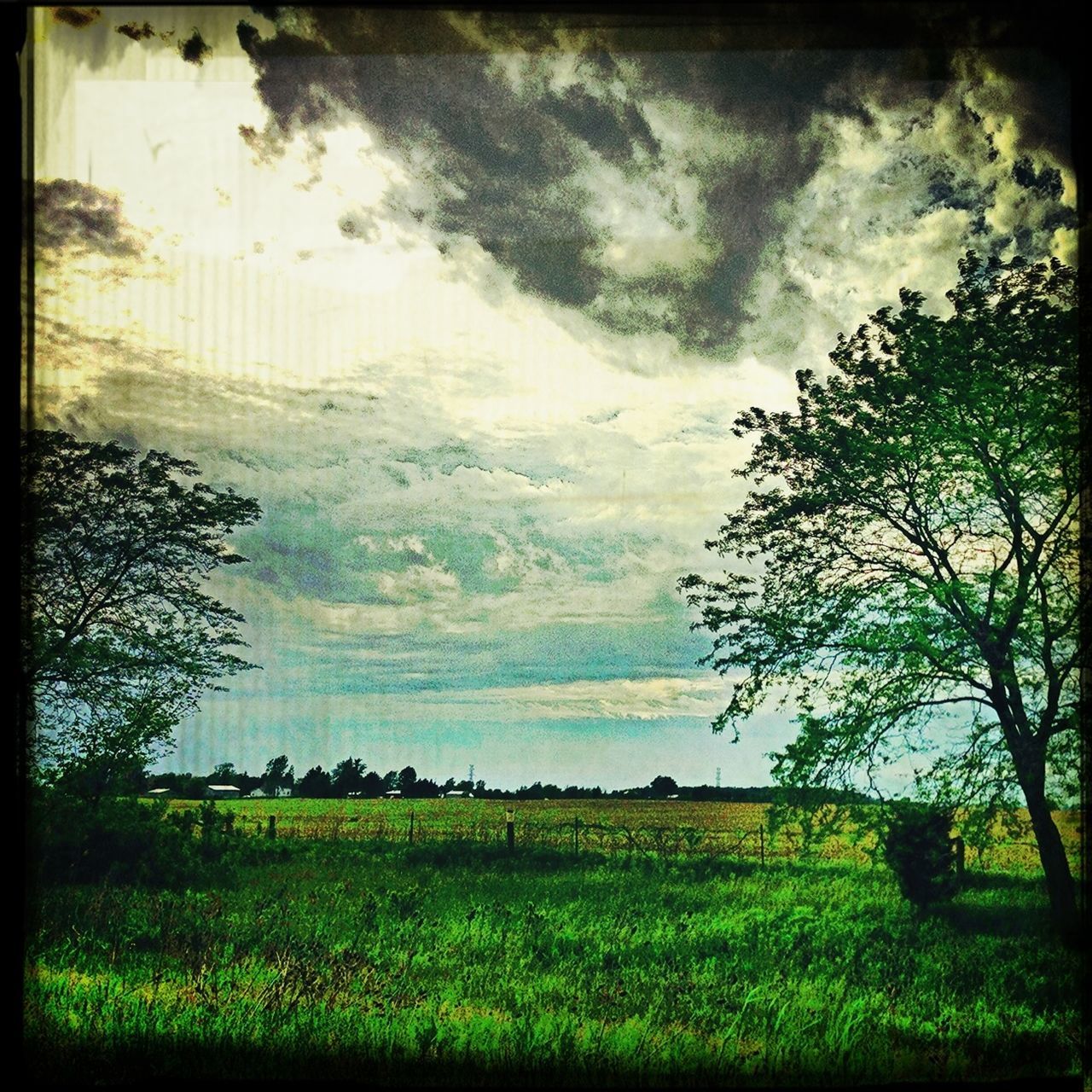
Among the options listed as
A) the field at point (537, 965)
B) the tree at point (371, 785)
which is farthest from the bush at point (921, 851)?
the tree at point (371, 785)

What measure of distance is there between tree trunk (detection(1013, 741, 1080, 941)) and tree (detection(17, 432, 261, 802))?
16.1ft

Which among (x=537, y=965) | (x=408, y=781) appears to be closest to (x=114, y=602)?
(x=408, y=781)

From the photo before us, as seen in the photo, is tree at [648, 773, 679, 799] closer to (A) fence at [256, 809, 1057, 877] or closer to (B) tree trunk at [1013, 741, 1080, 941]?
(A) fence at [256, 809, 1057, 877]

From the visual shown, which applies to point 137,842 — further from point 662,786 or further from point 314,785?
point 662,786

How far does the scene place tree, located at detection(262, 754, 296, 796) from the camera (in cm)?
691

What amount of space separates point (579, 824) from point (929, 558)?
2797 mm

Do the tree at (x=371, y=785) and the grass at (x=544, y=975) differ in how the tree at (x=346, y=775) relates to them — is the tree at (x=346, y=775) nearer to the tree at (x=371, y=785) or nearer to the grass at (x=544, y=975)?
the tree at (x=371, y=785)

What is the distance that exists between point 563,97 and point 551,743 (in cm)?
400

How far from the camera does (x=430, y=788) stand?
6.96m

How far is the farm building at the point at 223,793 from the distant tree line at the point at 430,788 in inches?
1.1

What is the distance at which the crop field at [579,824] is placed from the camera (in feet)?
22.8

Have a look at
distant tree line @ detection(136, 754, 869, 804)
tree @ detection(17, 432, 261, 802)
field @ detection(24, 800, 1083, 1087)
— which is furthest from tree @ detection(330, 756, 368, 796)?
tree @ detection(17, 432, 261, 802)

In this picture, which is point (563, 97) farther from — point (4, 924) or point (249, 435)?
point (4, 924)

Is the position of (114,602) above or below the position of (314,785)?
above
